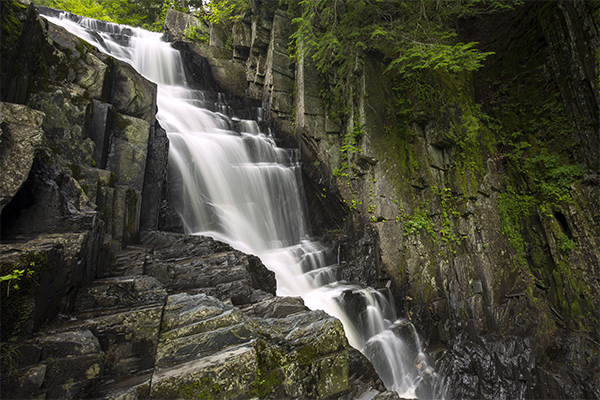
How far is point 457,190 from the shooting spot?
8008mm

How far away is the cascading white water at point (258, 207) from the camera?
6.35 meters

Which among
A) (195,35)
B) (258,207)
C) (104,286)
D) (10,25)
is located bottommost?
(104,286)

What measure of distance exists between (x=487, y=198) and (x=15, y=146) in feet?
32.6

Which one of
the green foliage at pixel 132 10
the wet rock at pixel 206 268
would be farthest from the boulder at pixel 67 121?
the green foliage at pixel 132 10

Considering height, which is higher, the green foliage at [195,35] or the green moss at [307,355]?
the green foliage at [195,35]

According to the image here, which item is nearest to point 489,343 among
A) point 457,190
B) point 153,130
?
point 457,190

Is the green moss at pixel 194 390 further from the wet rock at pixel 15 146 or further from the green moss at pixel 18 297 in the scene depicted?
the wet rock at pixel 15 146

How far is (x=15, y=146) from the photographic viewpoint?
117 inches

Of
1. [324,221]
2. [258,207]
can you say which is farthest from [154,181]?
[324,221]

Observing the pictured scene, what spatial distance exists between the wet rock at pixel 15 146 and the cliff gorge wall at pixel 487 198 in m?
6.85

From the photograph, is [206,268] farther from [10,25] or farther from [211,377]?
[10,25]

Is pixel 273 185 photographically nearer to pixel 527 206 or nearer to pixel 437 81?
pixel 437 81

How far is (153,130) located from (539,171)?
10543mm

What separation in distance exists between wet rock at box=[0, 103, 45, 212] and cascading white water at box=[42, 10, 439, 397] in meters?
3.86
